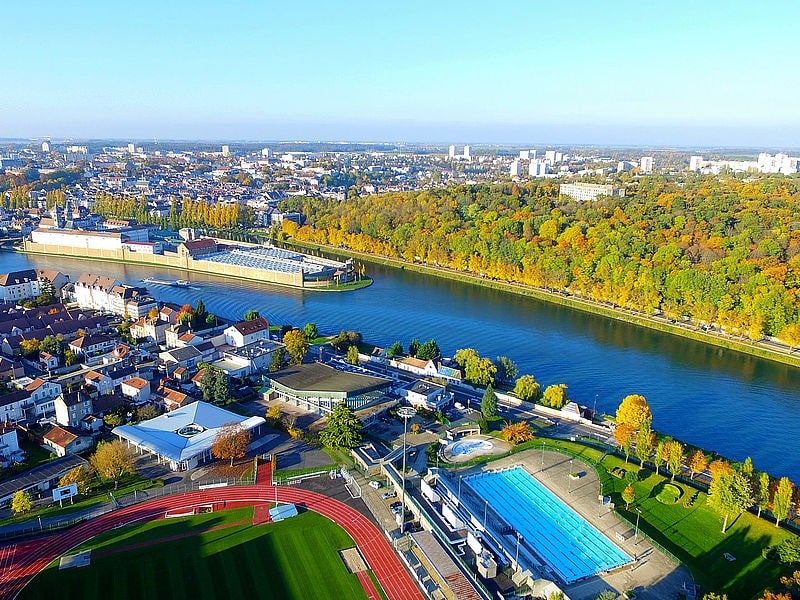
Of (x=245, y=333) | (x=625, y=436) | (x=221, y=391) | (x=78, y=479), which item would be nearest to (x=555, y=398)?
(x=625, y=436)

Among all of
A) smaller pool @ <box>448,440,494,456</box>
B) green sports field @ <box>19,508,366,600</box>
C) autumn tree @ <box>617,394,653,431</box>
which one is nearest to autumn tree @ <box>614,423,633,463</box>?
autumn tree @ <box>617,394,653,431</box>

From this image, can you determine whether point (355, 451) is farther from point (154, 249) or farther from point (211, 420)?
point (154, 249)

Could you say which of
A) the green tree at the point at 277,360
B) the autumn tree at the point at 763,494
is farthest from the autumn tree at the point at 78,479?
the autumn tree at the point at 763,494

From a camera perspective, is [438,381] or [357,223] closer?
[438,381]

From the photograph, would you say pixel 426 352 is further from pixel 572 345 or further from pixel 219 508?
pixel 219 508

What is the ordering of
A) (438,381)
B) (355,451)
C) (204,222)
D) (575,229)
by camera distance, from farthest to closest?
1. (204,222)
2. (575,229)
3. (438,381)
4. (355,451)

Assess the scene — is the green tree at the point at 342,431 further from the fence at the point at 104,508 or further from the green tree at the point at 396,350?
the green tree at the point at 396,350

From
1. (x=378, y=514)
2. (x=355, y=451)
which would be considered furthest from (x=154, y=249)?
(x=378, y=514)
